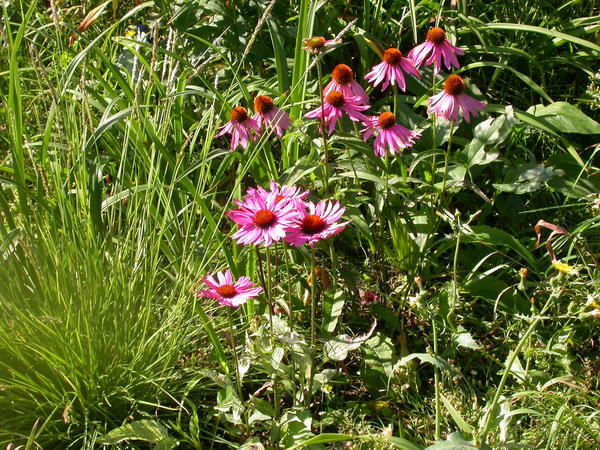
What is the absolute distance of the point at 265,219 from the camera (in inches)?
54.1

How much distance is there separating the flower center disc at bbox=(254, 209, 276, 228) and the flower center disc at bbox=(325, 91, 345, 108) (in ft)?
1.42

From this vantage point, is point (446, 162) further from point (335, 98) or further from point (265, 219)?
point (265, 219)

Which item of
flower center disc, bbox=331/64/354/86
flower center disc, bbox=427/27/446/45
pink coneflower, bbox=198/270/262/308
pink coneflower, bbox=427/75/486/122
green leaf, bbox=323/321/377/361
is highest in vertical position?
flower center disc, bbox=427/27/446/45

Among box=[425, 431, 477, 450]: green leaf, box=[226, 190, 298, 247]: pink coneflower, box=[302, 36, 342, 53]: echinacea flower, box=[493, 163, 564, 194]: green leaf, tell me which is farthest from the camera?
box=[493, 163, 564, 194]: green leaf

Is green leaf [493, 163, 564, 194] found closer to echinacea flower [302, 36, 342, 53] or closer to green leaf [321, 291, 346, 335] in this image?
green leaf [321, 291, 346, 335]

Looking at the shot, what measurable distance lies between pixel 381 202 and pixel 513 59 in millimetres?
909

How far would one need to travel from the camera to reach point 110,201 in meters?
1.83

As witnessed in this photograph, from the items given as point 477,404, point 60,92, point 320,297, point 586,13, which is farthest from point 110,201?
point 586,13

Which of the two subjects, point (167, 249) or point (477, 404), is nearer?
point (477, 404)

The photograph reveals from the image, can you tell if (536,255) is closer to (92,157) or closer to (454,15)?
(454,15)

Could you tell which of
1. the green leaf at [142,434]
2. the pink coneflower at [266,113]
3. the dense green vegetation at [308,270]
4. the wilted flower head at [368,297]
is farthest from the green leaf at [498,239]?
the green leaf at [142,434]

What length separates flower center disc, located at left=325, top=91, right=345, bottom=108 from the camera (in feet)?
5.60

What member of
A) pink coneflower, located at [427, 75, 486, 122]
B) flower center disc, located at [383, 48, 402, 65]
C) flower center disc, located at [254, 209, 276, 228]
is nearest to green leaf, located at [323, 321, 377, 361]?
flower center disc, located at [254, 209, 276, 228]

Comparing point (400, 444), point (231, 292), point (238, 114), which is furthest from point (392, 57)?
point (400, 444)
